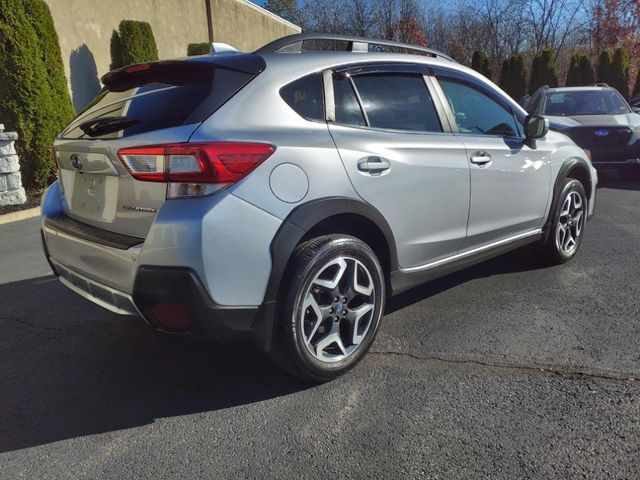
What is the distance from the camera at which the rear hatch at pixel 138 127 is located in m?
2.51

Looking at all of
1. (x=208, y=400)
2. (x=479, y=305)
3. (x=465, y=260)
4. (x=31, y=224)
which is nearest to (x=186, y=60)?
(x=208, y=400)

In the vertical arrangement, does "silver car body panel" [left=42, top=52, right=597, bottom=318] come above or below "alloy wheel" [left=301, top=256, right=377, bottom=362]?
above

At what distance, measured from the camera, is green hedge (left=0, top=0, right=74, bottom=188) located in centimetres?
812

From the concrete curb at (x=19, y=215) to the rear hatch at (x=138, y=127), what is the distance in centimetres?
495

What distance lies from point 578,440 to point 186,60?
259cm

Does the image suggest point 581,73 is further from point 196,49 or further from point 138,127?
point 138,127

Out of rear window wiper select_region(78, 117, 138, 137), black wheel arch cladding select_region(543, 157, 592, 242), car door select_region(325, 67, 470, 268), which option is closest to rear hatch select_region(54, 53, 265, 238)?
rear window wiper select_region(78, 117, 138, 137)

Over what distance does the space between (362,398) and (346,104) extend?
5.20 ft

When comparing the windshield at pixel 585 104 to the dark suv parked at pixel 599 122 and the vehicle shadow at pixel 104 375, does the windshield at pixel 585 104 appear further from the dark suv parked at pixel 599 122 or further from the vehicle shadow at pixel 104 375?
the vehicle shadow at pixel 104 375

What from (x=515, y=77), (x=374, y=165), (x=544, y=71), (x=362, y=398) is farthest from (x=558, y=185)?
(x=544, y=71)

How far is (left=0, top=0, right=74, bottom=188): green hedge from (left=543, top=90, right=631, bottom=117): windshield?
8.36m

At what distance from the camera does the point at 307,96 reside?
287 cm

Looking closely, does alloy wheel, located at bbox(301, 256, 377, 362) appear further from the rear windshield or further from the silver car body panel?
the rear windshield

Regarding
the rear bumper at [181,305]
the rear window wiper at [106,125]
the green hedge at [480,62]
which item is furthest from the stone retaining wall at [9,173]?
the green hedge at [480,62]
